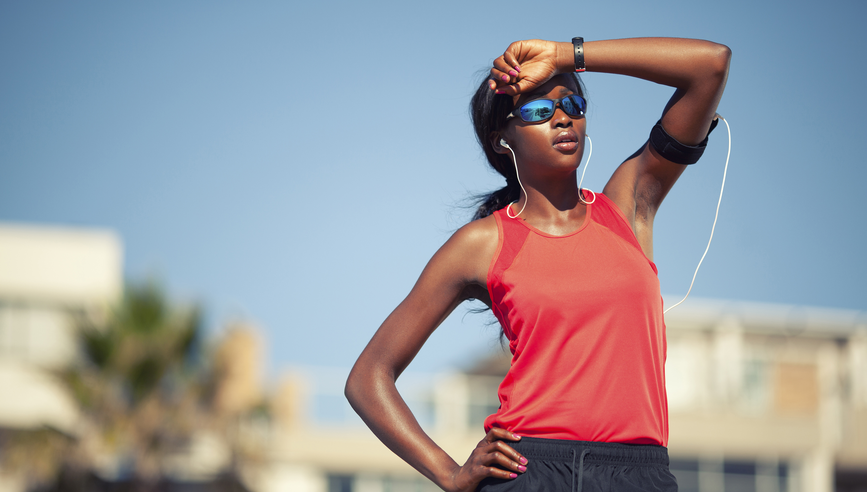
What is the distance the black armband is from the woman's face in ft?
0.69

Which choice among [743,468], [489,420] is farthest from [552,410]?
[743,468]

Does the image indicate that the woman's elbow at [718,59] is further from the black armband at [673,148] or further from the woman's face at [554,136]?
the woman's face at [554,136]

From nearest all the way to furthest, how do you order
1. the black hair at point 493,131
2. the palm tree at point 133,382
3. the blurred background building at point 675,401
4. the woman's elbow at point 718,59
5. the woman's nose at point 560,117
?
the woman's elbow at point 718,59 < the woman's nose at point 560,117 < the black hair at point 493,131 < the palm tree at point 133,382 < the blurred background building at point 675,401

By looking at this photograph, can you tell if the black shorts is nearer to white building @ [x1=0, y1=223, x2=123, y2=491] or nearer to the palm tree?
the palm tree

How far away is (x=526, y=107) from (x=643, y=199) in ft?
1.46

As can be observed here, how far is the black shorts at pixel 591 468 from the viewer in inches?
90.7

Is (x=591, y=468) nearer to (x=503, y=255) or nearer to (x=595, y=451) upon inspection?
(x=595, y=451)

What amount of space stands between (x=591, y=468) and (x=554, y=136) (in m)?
0.91

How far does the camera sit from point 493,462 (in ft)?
7.88

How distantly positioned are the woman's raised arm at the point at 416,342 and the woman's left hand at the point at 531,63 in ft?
1.32

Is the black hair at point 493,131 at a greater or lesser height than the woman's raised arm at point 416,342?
greater

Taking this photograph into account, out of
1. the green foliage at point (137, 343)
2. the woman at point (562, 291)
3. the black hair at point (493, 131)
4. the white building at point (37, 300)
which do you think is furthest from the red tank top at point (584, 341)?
the white building at point (37, 300)

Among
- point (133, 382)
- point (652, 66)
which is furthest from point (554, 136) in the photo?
point (133, 382)

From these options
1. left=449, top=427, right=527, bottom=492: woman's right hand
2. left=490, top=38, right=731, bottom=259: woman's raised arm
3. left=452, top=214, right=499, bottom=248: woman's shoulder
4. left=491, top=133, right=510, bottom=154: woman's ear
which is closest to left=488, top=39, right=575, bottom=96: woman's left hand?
left=490, top=38, right=731, bottom=259: woman's raised arm
